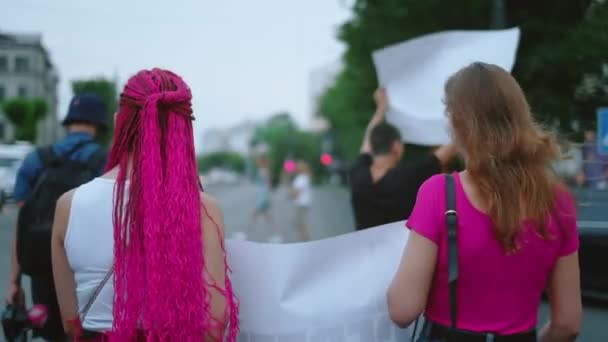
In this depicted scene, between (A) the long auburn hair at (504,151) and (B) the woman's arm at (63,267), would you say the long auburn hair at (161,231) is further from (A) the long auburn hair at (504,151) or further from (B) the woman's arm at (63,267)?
(A) the long auburn hair at (504,151)

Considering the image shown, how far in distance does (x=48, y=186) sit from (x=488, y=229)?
2063mm

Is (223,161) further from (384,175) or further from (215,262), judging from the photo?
(215,262)

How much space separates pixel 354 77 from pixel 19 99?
146ft

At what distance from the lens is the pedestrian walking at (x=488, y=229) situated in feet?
6.21

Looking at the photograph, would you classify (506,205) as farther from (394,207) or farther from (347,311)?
(394,207)

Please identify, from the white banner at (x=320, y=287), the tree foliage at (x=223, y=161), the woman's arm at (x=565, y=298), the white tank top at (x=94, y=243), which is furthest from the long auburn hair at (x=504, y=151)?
the tree foliage at (x=223, y=161)

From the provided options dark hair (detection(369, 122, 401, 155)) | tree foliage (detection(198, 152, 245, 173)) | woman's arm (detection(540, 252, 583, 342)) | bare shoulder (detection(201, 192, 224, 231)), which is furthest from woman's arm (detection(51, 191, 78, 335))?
tree foliage (detection(198, 152, 245, 173))

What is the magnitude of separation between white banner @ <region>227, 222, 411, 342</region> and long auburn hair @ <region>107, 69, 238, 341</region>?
0.52 feet

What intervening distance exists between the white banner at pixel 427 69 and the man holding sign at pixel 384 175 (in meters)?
0.11

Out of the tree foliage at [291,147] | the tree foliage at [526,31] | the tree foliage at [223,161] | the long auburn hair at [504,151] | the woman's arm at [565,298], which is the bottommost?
the tree foliage at [223,161]

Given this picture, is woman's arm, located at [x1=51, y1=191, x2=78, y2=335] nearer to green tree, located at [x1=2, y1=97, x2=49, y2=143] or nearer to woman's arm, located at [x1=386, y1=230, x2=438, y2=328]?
woman's arm, located at [x1=386, y1=230, x2=438, y2=328]

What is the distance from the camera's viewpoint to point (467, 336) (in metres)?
1.94

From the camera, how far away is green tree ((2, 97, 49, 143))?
204 ft

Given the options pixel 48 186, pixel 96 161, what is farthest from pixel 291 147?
pixel 48 186
